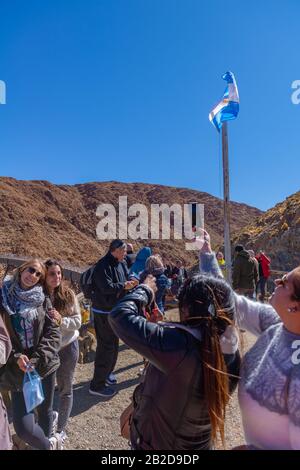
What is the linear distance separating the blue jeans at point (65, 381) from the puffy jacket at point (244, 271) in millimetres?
5714

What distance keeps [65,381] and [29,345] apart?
87 cm

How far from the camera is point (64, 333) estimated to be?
3521mm

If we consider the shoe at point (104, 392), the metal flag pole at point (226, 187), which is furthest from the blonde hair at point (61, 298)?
the metal flag pole at point (226, 187)

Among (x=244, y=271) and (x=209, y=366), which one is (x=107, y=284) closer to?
(x=209, y=366)

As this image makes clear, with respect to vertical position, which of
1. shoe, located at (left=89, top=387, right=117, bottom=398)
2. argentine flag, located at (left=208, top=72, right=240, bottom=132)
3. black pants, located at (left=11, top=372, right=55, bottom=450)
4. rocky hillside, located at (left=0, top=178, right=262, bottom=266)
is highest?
rocky hillside, located at (left=0, top=178, right=262, bottom=266)

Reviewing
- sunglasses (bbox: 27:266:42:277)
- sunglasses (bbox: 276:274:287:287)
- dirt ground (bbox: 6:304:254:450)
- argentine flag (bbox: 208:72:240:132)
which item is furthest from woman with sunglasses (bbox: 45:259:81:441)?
argentine flag (bbox: 208:72:240:132)

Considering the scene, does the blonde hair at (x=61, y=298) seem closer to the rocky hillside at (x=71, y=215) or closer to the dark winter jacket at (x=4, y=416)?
the dark winter jacket at (x=4, y=416)

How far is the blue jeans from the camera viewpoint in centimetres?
353

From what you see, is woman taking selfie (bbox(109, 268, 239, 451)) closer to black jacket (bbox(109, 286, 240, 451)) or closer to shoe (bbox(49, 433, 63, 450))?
black jacket (bbox(109, 286, 240, 451))

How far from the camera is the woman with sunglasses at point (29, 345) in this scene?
107 inches

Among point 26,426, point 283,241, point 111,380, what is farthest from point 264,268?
point 283,241

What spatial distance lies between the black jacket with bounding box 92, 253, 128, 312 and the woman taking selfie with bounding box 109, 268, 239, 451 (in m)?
2.66

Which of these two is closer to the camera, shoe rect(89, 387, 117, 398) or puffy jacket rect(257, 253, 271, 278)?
shoe rect(89, 387, 117, 398)
